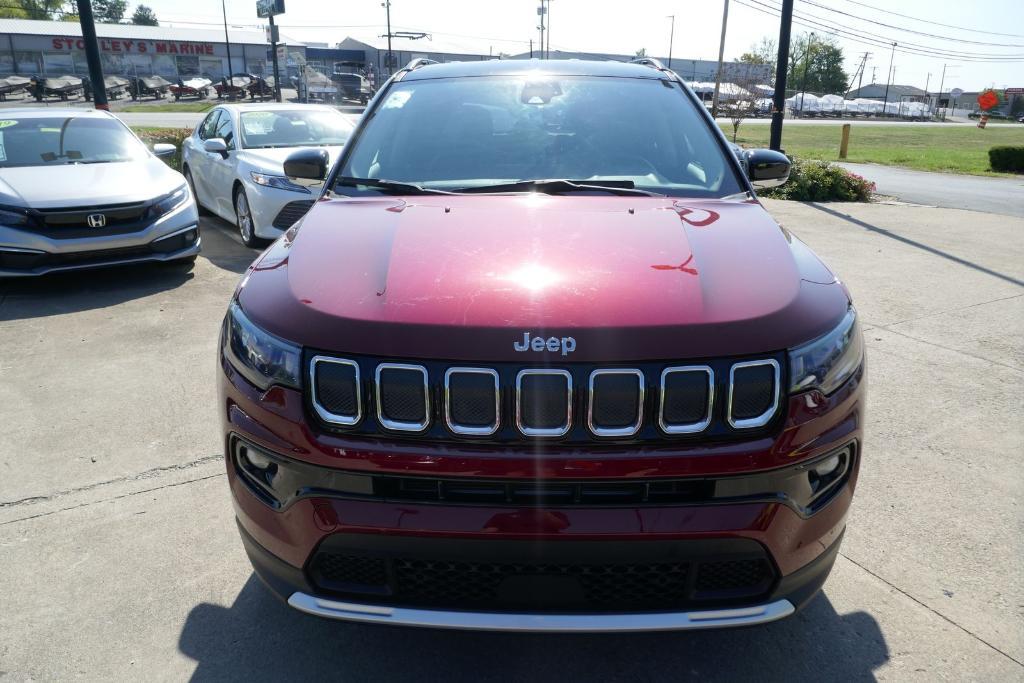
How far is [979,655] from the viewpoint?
2365 millimetres

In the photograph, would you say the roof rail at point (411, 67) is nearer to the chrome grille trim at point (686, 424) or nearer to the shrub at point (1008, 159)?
the chrome grille trim at point (686, 424)

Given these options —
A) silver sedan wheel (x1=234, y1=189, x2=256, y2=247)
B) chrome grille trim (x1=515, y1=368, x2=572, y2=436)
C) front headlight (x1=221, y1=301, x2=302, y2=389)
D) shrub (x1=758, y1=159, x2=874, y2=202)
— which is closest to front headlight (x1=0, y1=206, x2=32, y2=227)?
silver sedan wheel (x1=234, y1=189, x2=256, y2=247)

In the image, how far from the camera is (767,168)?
11.5ft

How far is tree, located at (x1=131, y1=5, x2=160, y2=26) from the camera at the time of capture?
113 meters

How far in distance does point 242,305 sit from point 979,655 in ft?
8.27

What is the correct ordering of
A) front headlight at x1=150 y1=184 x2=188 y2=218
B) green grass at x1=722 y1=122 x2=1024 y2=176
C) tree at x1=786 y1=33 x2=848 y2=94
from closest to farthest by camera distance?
1. front headlight at x1=150 y1=184 x2=188 y2=218
2. green grass at x1=722 y1=122 x2=1024 y2=176
3. tree at x1=786 y1=33 x2=848 y2=94

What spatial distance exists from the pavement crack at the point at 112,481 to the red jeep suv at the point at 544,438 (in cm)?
162

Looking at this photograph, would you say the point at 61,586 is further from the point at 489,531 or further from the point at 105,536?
the point at 489,531

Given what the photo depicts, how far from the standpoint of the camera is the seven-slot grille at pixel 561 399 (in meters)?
1.80

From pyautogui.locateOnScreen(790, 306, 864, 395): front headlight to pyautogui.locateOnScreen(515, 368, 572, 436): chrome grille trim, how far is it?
1.88 ft

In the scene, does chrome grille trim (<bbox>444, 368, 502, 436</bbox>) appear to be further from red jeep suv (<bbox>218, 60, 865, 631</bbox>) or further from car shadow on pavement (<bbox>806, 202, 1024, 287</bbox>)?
car shadow on pavement (<bbox>806, 202, 1024, 287</bbox>)

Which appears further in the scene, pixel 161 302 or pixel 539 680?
pixel 161 302

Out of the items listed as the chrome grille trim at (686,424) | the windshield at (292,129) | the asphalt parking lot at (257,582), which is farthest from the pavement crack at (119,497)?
the windshield at (292,129)

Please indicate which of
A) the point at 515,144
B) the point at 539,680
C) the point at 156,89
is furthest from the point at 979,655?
the point at 156,89
